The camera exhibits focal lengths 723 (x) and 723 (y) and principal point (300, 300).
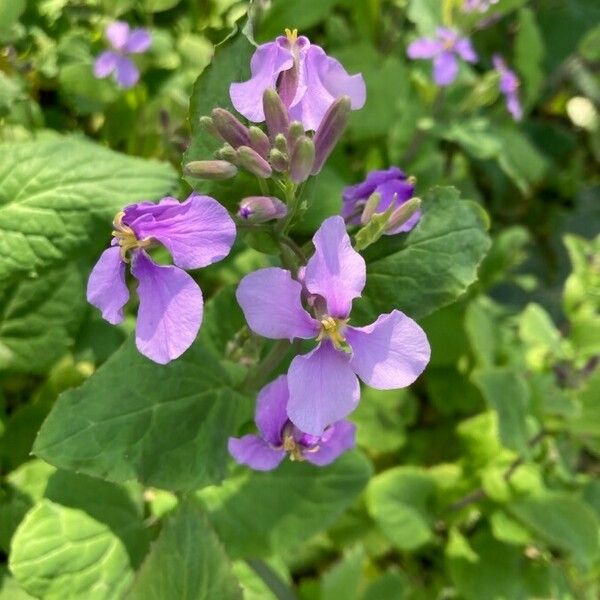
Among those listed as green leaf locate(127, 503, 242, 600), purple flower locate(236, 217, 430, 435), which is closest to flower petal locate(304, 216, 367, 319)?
purple flower locate(236, 217, 430, 435)

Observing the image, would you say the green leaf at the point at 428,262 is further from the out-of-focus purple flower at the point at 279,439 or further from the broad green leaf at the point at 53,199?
the broad green leaf at the point at 53,199

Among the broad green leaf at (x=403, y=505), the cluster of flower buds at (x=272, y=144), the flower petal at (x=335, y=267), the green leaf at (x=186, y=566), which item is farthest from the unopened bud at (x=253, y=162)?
the broad green leaf at (x=403, y=505)

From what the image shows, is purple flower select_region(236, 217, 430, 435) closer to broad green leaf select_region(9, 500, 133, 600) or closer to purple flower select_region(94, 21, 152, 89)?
broad green leaf select_region(9, 500, 133, 600)

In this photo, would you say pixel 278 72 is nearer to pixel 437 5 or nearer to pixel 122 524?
pixel 122 524

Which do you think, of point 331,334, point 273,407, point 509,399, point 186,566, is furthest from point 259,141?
point 509,399

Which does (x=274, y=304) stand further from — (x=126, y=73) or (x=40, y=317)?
(x=126, y=73)

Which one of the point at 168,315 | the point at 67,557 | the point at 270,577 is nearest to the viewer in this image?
the point at 168,315

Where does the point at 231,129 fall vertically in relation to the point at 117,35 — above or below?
above
